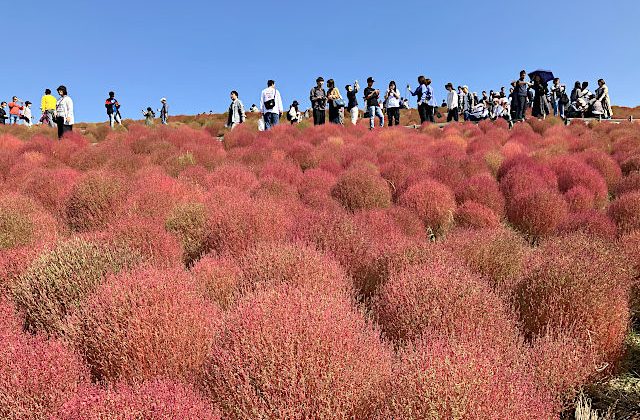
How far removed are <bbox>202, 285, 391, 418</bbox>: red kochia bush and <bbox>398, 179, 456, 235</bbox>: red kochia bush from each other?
372 centimetres

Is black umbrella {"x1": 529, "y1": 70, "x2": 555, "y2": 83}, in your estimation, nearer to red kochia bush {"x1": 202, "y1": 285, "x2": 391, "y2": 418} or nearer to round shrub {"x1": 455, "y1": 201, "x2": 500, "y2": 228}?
round shrub {"x1": 455, "y1": 201, "x2": 500, "y2": 228}

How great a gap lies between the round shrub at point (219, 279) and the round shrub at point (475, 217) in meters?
3.24

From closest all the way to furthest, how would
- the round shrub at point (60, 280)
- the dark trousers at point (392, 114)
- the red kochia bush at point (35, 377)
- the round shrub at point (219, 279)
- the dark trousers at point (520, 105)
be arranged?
the red kochia bush at point (35, 377) → the round shrub at point (60, 280) → the round shrub at point (219, 279) → the dark trousers at point (520, 105) → the dark trousers at point (392, 114)

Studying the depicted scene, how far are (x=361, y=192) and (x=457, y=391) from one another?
4558 millimetres

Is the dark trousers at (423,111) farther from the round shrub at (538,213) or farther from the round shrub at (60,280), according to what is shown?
the round shrub at (60,280)

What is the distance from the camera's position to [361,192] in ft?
20.4

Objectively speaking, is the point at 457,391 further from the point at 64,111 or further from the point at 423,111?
the point at 423,111

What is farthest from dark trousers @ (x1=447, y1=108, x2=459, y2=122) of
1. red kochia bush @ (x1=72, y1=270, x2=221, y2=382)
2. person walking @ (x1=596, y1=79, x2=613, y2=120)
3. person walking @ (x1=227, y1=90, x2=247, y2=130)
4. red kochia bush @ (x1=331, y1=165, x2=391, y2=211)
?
red kochia bush @ (x1=72, y1=270, x2=221, y2=382)

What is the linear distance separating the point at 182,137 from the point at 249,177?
195 inches

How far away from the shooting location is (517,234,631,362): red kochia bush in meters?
2.87

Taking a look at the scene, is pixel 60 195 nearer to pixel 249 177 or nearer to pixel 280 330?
pixel 249 177

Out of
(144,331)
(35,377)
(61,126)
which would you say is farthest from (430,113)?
(35,377)

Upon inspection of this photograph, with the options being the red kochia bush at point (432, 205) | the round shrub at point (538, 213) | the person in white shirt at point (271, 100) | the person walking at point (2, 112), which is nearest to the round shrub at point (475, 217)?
the red kochia bush at point (432, 205)

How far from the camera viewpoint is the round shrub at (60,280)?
299 cm
